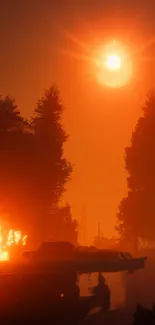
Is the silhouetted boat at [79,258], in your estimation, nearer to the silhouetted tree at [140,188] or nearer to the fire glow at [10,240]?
the fire glow at [10,240]

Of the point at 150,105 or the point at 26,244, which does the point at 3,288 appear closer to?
the point at 26,244

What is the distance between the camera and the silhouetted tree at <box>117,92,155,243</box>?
60906 millimetres

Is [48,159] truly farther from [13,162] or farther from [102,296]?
[102,296]

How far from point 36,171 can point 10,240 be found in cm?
798

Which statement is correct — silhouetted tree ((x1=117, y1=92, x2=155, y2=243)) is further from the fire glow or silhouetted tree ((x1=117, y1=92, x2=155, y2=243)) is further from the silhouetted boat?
the silhouetted boat

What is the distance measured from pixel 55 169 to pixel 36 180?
3.43 m

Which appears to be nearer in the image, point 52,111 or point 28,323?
point 28,323

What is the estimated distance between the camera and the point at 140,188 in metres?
62.0

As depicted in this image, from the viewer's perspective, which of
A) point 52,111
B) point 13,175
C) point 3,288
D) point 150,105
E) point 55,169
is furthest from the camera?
point 150,105

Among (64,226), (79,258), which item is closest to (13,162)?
(64,226)

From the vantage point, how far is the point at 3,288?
912 inches

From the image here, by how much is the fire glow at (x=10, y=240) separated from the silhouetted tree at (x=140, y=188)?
14.3m

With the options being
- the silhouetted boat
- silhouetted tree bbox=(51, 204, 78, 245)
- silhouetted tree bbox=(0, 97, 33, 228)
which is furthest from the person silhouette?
silhouetted tree bbox=(51, 204, 78, 245)

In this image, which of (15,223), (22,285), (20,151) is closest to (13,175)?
(20,151)
